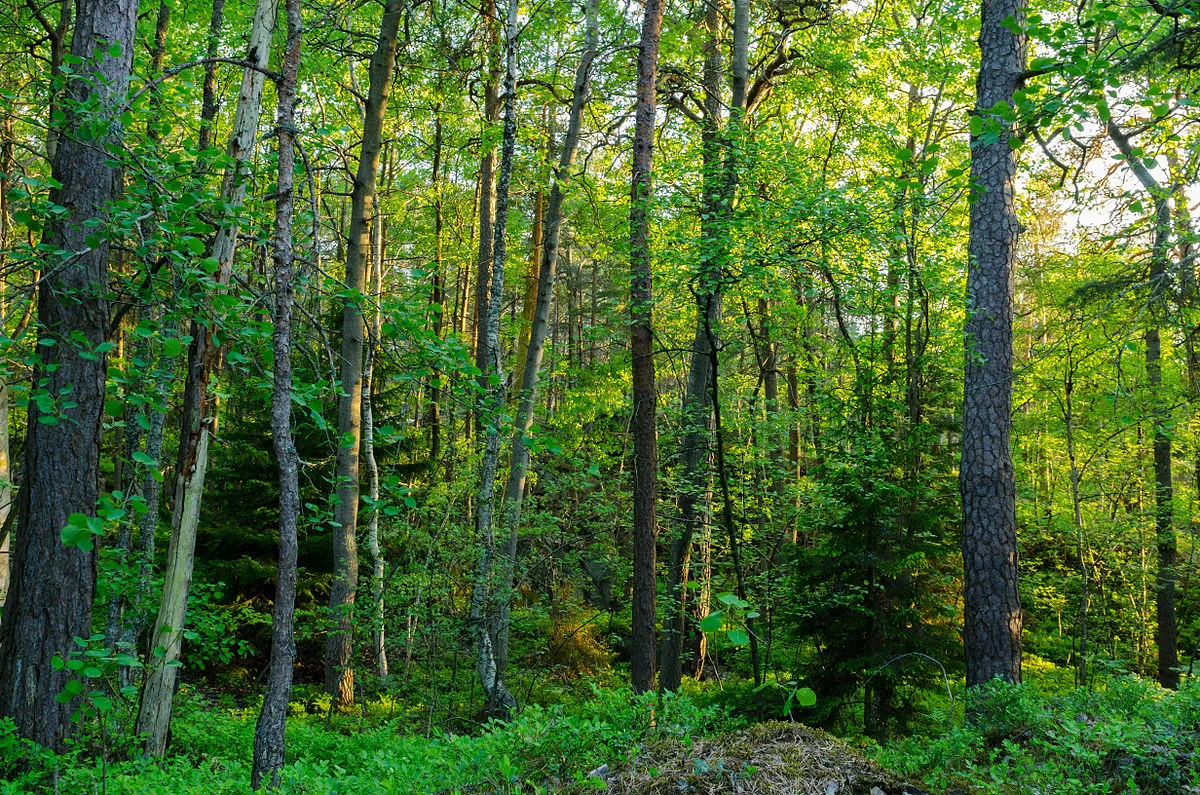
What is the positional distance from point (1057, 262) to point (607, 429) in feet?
30.5

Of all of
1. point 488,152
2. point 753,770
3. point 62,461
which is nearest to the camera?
point 753,770

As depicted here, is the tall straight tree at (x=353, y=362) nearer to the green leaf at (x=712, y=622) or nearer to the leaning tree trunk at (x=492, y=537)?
the leaning tree trunk at (x=492, y=537)

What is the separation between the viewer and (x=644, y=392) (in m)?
7.68

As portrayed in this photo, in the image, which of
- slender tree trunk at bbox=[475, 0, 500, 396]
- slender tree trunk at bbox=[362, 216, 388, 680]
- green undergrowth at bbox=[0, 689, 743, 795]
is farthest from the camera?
slender tree trunk at bbox=[475, 0, 500, 396]

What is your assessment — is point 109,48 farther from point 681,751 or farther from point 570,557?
point 570,557

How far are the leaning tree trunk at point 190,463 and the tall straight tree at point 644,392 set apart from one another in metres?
3.63

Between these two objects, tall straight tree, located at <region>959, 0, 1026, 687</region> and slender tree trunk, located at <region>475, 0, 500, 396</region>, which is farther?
slender tree trunk, located at <region>475, 0, 500, 396</region>

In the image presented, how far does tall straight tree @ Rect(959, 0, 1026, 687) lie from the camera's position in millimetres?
6785

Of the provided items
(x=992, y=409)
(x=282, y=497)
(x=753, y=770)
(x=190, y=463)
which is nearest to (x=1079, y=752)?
(x=753, y=770)

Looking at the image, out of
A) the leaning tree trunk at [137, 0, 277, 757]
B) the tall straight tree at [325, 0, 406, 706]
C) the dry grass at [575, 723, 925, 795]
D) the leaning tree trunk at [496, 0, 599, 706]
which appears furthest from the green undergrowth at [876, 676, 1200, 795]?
the tall straight tree at [325, 0, 406, 706]

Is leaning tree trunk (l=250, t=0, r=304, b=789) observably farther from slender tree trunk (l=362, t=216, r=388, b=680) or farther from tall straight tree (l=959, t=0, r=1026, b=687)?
tall straight tree (l=959, t=0, r=1026, b=687)

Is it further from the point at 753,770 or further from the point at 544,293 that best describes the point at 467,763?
the point at 544,293

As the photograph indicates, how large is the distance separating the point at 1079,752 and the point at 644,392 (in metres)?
5.08

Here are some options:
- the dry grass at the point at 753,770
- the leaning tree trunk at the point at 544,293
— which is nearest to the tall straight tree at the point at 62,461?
the dry grass at the point at 753,770
